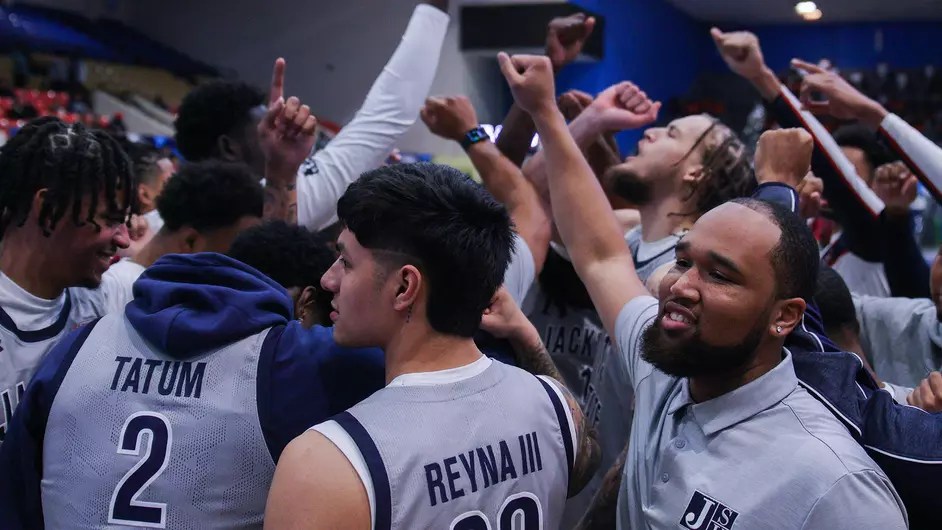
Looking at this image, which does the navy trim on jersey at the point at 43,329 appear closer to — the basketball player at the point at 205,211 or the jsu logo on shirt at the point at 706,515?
the basketball player at the point at 205,211

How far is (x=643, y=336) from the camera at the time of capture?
1.95 meters

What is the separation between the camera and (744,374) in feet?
6.03

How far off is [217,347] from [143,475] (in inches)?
10.3

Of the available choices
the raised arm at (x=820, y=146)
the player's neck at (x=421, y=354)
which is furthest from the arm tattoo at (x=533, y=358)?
the raised arm at (x=820, y=146)

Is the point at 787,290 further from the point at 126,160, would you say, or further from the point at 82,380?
the point at 126,160

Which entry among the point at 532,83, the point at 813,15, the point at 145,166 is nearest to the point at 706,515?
the point at 532,83

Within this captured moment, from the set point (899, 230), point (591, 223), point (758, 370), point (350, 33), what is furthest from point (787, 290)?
point (350, 33)

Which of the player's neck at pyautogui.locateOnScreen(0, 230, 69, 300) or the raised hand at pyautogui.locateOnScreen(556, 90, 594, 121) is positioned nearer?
the player's neck at pyautogui.locateOnScreen(0, 230, 69, 300)

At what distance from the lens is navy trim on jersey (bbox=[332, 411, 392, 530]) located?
1.49 m

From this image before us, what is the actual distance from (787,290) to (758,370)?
166mm

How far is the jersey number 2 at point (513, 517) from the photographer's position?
1602mm

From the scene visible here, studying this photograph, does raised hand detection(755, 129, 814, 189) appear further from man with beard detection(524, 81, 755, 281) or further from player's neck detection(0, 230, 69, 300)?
player's neck detection(0, 230, 69, 300)

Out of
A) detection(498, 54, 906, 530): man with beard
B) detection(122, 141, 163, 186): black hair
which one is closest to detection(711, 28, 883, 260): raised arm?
detection(498, 54, 906, 530): man with beard

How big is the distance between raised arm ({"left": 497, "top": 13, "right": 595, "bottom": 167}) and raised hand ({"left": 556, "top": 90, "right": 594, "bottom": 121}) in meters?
0.19
